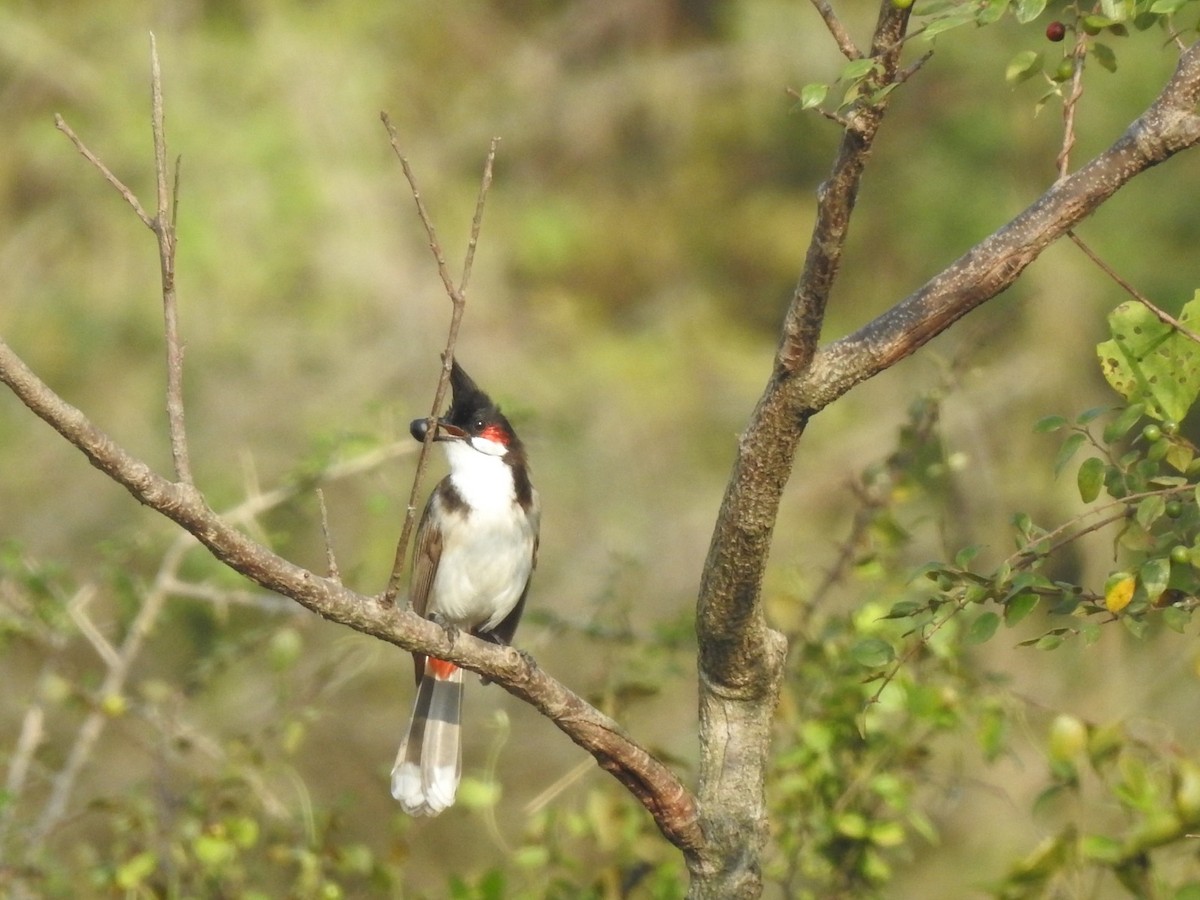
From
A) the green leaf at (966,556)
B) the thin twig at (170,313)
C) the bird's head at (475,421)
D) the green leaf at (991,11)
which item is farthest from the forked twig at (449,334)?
the bird's head at (475,421)

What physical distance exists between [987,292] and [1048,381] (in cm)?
447

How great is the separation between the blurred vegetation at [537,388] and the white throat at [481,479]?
121mm

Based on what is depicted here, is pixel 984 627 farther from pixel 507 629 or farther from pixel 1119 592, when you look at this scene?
pixel 507 629

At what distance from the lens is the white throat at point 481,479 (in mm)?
3816

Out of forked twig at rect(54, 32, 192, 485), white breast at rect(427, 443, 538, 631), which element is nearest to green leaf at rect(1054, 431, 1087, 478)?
forked twig at rect(54, 32, 192, 485)

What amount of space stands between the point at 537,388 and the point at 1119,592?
15.8 ft

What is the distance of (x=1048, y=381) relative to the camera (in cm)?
627

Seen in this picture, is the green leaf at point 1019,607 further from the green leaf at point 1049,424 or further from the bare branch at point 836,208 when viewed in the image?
the bare branch at point 836,208

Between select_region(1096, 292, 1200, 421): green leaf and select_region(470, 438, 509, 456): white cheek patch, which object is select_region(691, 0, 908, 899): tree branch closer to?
select_region(1096, 292, 1200, 421): green leaf

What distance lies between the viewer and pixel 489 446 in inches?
150

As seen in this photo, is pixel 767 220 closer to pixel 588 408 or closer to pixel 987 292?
pixel 588 408

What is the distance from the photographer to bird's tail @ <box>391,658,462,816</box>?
3477 mm

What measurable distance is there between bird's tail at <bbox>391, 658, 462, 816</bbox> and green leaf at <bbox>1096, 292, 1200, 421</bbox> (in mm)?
1605

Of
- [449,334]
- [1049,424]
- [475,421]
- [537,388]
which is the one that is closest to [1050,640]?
[1049,424]
